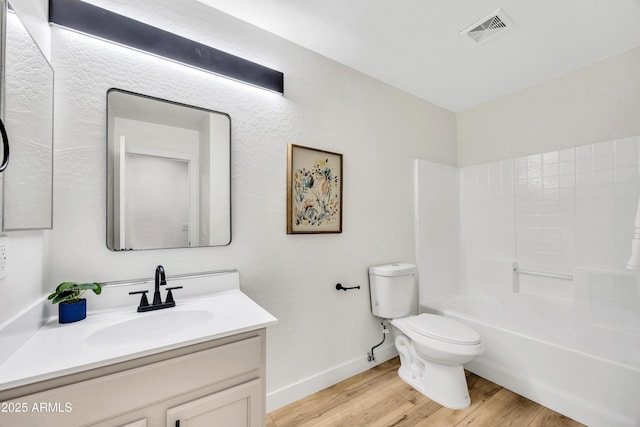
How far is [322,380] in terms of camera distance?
6.16 ft

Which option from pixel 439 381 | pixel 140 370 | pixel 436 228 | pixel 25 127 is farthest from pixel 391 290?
pixel 25 127

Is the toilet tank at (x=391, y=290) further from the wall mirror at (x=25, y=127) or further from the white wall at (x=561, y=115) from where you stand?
the wall mirror at (x=25, y=127)

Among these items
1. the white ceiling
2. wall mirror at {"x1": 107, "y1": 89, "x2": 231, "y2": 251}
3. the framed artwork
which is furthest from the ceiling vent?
wall mirror at {"x1": 107, "y1": 89, "x2": 231, "y2": 251}

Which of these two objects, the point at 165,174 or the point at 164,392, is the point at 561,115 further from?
the point at 164,392

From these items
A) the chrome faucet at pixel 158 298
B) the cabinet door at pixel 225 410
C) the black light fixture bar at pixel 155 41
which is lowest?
the cabinet door at pixel 225 410

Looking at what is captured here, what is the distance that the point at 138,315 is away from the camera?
3.81 feet

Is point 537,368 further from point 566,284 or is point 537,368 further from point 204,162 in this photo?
point 204,162

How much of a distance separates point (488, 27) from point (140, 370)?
2.44 metres

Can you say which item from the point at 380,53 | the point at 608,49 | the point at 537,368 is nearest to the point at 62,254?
the point at 380,53

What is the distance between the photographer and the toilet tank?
2062 mm

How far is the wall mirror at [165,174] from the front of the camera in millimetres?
1269

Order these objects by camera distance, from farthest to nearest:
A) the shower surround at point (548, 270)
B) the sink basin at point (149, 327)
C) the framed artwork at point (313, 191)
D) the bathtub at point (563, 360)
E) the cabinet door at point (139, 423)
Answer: the framed artwork at point (313, 191) → the shower surround at point (548, 270) → the bathtub at point (563, 360) → the sink basin at point (149, 327) → the cabinet door at point (139, 423)

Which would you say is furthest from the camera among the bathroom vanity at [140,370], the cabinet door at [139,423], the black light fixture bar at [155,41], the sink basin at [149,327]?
the black light fixture bar at [155,41]

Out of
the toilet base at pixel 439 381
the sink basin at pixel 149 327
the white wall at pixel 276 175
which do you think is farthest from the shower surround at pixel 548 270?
the sink basin at pixel 149 327
